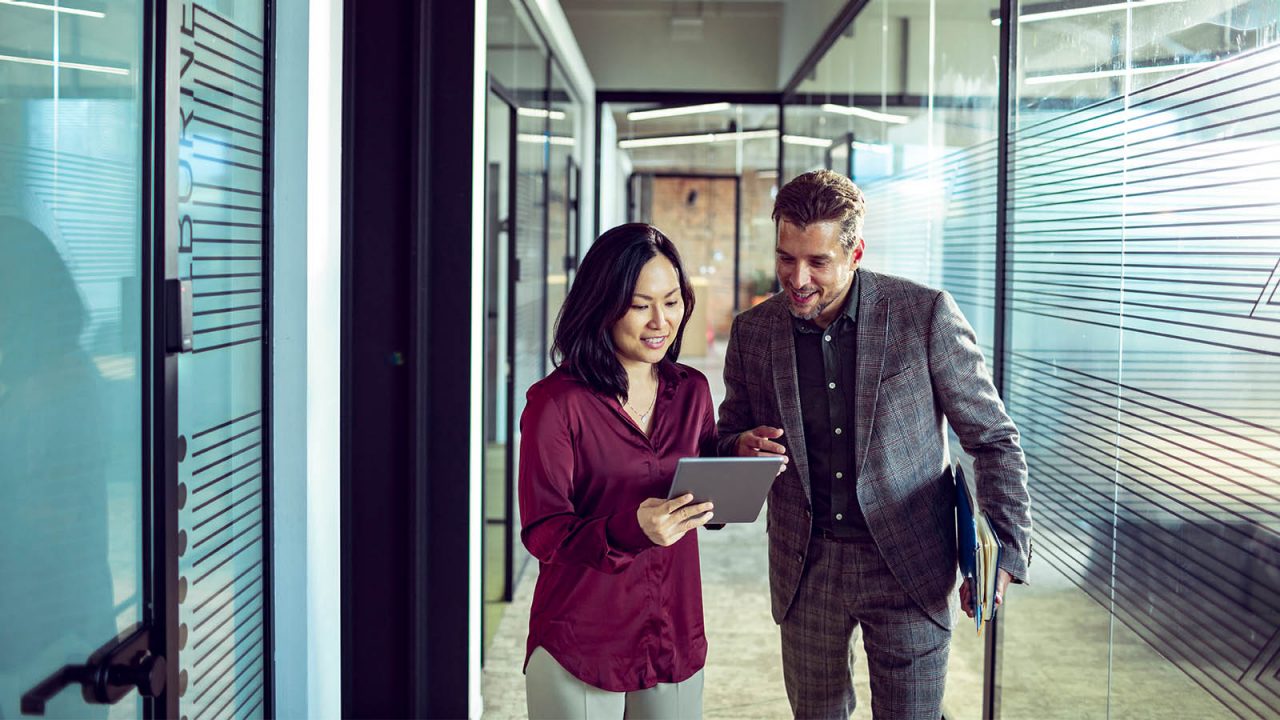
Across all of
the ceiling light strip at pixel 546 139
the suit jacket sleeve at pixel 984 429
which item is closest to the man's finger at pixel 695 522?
the suit jacket sleeve at pixel 984 429

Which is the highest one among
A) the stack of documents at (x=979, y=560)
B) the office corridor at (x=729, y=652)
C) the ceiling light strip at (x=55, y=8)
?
the ceiling light strip at (x=55, y=8)

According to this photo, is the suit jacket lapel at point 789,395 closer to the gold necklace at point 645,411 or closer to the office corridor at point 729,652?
the gold necklace at point 645,411

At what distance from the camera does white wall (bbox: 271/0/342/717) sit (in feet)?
7.85

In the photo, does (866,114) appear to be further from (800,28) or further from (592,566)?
(592,566)

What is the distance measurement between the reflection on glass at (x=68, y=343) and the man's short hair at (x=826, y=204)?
3.84 feet

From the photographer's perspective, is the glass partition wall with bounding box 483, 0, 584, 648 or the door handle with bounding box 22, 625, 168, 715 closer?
the door handle with bounding box 22, 625, 168, 715

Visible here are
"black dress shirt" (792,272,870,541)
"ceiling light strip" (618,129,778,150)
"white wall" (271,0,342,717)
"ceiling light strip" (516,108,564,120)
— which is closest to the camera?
"black dress shirt" (792,272,870,541)

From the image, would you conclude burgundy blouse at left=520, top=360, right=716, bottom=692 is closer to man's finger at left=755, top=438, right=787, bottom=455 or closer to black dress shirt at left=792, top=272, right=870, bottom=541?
man's finger at left=755, top=438, right=787, bottom=455

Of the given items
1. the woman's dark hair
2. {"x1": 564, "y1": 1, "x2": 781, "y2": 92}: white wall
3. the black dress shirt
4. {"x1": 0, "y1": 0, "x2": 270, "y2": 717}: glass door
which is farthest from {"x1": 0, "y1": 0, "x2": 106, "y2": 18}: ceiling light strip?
{"x1": 564, "y1": 1, "x2": 781, "y2": 92}: white wall

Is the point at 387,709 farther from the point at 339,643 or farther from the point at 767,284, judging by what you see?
the point at 767,284

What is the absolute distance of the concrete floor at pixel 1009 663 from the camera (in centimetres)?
205

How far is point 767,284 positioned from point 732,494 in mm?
7928

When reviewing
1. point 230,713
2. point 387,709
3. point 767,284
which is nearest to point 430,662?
point 387,709

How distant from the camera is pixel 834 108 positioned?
544 centimetres
